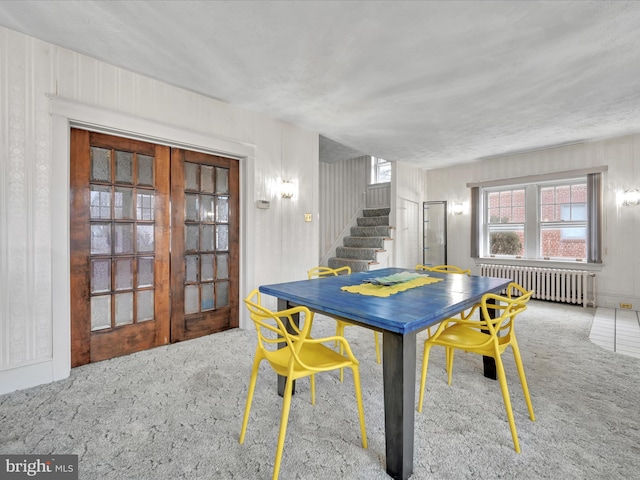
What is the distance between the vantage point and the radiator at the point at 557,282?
15.7 feet

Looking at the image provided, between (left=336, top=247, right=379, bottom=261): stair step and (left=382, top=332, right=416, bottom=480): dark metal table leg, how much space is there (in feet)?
14.1

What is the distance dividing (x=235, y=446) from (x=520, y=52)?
3438mm

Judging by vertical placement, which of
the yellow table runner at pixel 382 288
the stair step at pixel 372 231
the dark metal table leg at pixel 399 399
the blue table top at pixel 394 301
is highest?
the stair step at pixel 372 231

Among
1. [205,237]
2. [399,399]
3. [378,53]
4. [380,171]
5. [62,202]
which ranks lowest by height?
[399,399]

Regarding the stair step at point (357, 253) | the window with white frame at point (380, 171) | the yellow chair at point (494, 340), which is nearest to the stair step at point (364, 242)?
the stair step at point (357, 253)

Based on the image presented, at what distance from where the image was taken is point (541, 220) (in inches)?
214

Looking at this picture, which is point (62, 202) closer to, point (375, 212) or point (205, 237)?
point (205, 237)

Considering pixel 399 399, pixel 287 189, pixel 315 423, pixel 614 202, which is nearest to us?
pixel 399 399

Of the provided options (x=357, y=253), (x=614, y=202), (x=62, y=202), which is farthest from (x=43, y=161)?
(x=614, y=202)

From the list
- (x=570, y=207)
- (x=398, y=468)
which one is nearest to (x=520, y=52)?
(x=398, y=468)

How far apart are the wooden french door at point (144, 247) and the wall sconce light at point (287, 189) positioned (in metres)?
0.60

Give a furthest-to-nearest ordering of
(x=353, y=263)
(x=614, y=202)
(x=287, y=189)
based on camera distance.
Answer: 1. (x=353, y=263)
2. (x=614, y=202)
3. (x=287, y=189)

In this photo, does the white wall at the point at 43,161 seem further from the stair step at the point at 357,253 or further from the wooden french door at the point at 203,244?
the stair step at the point at 357,253

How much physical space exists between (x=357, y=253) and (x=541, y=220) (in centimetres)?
335
